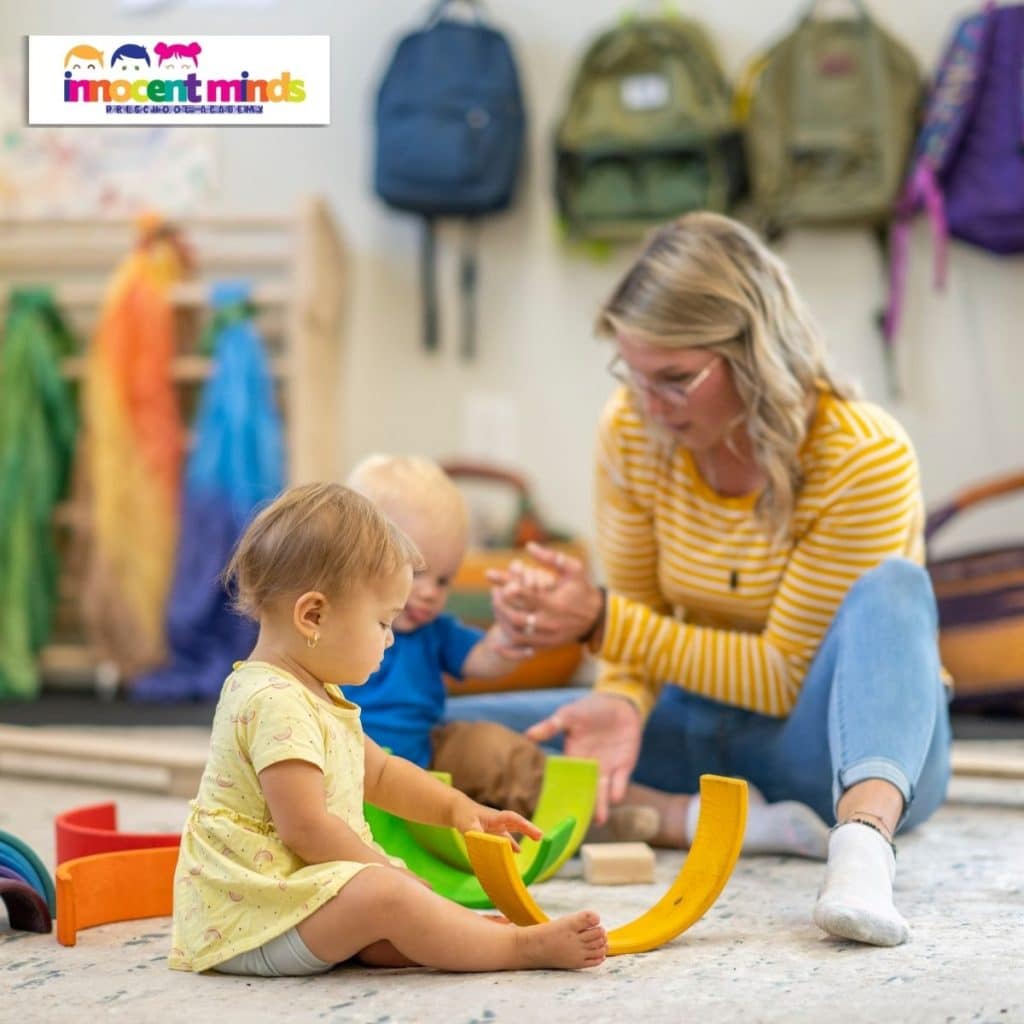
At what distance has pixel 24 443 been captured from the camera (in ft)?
10.0

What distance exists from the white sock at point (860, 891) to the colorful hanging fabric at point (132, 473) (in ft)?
6.85

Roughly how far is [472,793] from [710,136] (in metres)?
1.92

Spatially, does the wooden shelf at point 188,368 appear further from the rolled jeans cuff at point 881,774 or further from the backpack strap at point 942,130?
the rolled jeans cuff at point 881,774

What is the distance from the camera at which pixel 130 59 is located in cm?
124

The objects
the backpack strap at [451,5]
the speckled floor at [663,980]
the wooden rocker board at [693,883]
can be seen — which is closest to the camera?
the speckled floor at [663,980]

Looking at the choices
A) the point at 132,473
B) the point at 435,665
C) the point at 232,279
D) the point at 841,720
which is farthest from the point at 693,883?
the point at 232,279

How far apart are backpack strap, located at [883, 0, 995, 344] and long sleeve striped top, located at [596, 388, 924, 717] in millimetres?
1575

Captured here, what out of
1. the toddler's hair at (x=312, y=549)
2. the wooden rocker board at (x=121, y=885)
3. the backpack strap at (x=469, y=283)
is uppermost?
the backpack strap at (x=469, y=283)

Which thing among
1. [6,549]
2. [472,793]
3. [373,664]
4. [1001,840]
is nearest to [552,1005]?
[373,664]

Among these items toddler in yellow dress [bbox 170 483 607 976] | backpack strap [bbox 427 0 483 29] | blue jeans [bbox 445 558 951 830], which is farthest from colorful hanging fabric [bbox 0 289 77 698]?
toddler in yellow dress [bbox 170 483 607 976]

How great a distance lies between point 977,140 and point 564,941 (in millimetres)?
2364

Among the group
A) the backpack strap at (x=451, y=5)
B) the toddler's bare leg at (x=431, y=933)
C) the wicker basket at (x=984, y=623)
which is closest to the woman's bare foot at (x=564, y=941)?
the toddler's bare leg at (x=431, y=933)

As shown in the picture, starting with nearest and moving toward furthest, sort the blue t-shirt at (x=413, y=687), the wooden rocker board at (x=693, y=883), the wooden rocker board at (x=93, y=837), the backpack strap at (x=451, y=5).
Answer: the wooden rocker board at (x=693, y=883), the wooden rocker board at (x=93, y=837), the blue t-shirt at (x=413, y=687), the backpack strap at (x=451, y=5)

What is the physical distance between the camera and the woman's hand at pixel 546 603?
150 centimetres
